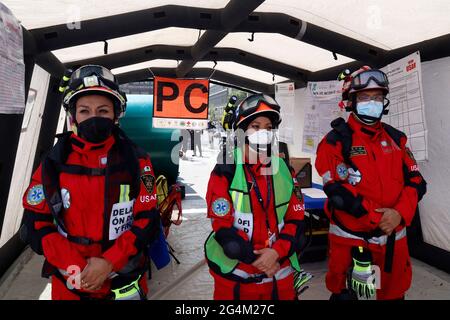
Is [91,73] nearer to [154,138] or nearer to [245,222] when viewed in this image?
[245,222]

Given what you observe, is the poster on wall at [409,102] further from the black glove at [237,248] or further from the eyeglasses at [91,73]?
the eyeglasses at [91,73]

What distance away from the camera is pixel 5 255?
13.2 feet

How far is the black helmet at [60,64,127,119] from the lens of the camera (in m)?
1.90

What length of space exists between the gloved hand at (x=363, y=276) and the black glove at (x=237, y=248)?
3.40ft

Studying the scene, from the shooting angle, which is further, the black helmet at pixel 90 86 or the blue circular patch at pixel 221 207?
the blue circular patch at pixel 221 207

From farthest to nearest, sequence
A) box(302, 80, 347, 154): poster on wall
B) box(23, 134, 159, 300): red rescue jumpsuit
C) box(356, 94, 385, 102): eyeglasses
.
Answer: box(302, 80, 347, 154): poster on wall
box(356, 94, 385, 102): eyeglasses
box(23, 134, 159, 300): red rescue jumpsuit

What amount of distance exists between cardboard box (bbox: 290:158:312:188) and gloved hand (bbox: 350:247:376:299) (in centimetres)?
241

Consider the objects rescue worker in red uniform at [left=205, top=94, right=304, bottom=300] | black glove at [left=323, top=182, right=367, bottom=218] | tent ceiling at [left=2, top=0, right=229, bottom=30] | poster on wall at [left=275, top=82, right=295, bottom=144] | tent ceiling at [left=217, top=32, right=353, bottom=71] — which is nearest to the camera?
rescue worker in red uniform at [left=205, top=94, right=304, bottom=300]

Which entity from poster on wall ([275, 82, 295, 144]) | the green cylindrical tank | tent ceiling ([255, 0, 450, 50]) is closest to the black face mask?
tent ceiling ([255, 0, 450, 50])

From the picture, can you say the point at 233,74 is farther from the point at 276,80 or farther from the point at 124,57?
the point at 124,57

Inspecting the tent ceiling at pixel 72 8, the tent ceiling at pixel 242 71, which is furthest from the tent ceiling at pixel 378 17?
the tent ceiling at pixel 242 71

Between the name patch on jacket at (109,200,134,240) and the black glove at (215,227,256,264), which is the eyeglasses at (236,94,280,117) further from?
the name patch on jacket at (109,200,134,240)

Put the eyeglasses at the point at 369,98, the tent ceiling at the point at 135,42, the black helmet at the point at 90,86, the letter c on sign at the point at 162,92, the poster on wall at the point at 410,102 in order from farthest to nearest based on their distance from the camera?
the letter c on sign at the point at 162,92 → the tent ceiling at the point at 135,42 → the poster on wall at the point at 410,102 → the eyeglasses at the point at 369,98 → the black helmet at the point at 90,86

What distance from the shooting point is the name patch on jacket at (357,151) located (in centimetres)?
263
